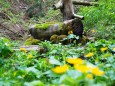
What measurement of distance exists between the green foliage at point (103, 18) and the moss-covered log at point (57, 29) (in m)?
0.60

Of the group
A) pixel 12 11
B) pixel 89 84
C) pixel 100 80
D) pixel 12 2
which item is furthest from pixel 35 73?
pixel 12 2

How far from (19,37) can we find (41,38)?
430 cm

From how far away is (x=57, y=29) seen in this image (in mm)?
9375

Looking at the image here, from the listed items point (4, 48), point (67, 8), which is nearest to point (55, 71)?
point (4, 48)

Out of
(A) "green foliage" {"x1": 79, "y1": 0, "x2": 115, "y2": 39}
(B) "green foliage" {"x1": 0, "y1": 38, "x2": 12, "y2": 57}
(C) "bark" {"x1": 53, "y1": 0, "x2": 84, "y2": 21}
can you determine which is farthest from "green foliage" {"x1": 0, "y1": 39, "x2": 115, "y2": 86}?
(C) "bark" {"x1": 53, "y1": 0, "x2": 84, "y2": 21}

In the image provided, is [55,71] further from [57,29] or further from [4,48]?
[57,29]

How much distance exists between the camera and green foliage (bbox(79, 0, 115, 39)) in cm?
916

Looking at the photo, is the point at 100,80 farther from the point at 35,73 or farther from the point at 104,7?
the point at 104,7

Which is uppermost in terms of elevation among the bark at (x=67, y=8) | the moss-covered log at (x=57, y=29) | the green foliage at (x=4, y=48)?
the green foliage at (x=4, y=48)

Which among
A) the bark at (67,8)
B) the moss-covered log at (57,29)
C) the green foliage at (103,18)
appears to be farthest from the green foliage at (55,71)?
the bark at (67,8)

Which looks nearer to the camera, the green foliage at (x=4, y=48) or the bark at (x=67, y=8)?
the green foliage at (x=4, y=48)

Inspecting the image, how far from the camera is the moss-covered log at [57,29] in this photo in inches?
360

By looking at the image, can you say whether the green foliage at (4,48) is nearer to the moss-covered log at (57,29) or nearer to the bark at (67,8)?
the moss-covered log at (57,29)

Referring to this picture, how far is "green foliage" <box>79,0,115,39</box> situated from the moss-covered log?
0.60 metres
